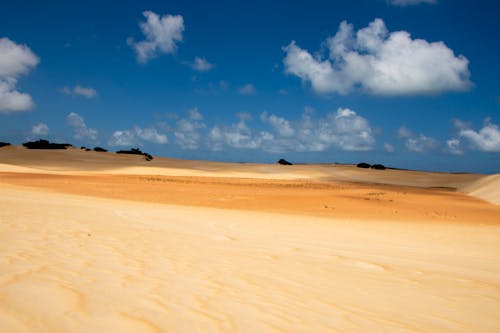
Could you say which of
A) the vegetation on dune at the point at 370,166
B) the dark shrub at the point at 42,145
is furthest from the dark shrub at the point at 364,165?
the dark shrub at the point at 42,145

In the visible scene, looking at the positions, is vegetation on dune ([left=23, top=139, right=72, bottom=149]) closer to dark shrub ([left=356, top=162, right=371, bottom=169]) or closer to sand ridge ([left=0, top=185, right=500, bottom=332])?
dark shrub ([left=356, top=162, right=371, bottom=169])

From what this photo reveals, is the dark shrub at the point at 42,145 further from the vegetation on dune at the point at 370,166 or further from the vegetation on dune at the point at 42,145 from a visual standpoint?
the vegetation on dune at the point at 370,166

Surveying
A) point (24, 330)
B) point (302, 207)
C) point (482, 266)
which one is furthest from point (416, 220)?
point (24, 330)

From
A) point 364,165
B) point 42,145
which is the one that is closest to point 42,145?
point 42,145

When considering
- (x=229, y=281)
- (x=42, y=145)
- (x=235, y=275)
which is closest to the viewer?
(x=229, y=281)

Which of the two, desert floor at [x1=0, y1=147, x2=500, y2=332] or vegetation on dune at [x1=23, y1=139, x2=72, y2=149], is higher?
vegetation on dune at [x1=23, y1=139, x2=72, y2=149]

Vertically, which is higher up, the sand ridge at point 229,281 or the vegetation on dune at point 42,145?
the vegetation on dune at point 42,145

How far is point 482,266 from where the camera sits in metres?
5.99

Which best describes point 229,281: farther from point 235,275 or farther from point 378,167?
point 378,167

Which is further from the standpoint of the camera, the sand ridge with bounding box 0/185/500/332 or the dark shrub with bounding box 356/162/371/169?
the dark shrub with bounding box 356/162/371/169

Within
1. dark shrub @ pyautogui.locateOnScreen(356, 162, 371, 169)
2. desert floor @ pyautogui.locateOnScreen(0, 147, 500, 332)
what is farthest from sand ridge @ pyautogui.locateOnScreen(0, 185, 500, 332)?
dark shrub @ pyautogui.locateOnScreen(356, 162, 371, 169)

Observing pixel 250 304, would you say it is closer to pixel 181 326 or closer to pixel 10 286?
pixel 181 326

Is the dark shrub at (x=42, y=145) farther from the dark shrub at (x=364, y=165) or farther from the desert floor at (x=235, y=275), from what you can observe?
the desert floor at (x=235, y=275)

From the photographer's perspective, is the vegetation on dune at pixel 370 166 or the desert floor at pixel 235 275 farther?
the vegetation on dune at pixel 370 166
